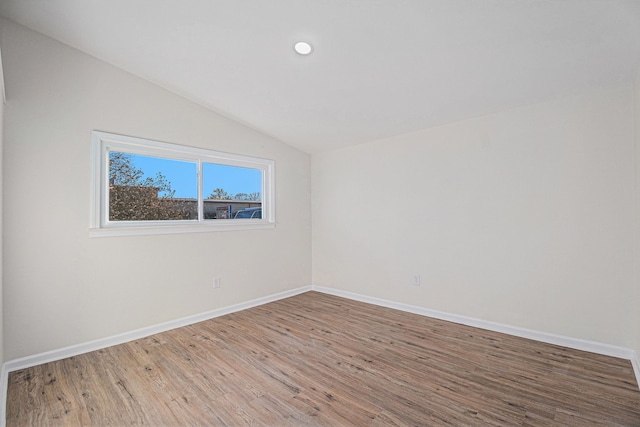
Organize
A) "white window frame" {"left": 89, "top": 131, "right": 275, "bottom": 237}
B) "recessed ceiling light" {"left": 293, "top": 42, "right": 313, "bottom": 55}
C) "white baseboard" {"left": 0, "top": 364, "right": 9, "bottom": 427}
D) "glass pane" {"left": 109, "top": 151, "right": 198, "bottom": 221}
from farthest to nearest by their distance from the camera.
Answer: "glass pane" {"left": 109, "top": 151, "right": 198, "bottom": 221}
"white window frame" {"left": 89, "top": 131, "right": 275, "bottom": 237}
"recessed ceiling light" {"left": 293, "top": 42, "right": 313, "bottom": 55}
"white baseboard" {"left": 0, "top": 364, "right": 9, "bottom": 427}

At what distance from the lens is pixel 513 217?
9.57ft

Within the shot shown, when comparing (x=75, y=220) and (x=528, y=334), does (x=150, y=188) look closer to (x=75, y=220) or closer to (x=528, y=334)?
(x=75, y=220)

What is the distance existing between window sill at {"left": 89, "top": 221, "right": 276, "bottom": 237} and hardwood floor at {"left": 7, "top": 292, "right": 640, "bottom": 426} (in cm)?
103

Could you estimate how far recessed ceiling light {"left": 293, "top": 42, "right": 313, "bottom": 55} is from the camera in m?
2.30

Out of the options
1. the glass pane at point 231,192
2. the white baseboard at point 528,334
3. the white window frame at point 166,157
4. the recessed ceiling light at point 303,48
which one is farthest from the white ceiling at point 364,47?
the white baseboard at point 528,334

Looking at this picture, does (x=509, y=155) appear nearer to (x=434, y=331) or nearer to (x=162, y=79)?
(x=434, y=331)

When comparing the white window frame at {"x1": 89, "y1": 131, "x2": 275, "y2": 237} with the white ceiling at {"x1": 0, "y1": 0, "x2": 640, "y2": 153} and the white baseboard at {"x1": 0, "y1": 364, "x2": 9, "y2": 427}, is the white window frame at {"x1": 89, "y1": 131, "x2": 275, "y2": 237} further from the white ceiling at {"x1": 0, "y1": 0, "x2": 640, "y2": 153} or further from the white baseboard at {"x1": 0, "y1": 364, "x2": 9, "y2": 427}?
the white baseboard at {"x1": 0, "y1": 364, "x2": 9, "y2": 427}

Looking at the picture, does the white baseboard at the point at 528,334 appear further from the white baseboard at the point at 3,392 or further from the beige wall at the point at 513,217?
the white baseboard at the point at 3,392

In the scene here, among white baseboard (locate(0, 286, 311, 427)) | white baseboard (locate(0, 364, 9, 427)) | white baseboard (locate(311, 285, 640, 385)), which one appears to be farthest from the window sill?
white baseboard (locate(311, 285, 640, 385))

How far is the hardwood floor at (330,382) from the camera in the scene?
178cm

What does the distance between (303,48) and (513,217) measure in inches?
96.1

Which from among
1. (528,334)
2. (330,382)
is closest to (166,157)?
(330,382)

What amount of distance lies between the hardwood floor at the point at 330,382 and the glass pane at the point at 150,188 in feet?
4.07

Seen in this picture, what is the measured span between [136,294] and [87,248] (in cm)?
61
